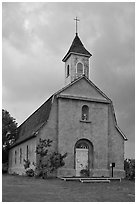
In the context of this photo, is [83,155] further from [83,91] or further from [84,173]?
[83,91]

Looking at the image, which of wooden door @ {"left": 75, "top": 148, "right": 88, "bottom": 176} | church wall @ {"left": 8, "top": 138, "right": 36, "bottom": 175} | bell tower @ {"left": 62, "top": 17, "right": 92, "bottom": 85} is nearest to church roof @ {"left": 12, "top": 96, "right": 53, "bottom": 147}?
church wall @ {"left": 8, "top": 138, "right": 36, "bottom": 175}

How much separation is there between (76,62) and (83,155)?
32.8 feet

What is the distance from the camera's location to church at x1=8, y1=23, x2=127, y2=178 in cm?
2900

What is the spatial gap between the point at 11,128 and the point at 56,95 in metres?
19.3

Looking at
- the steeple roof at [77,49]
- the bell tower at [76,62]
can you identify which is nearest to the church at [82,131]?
the bell tower at [76,62]

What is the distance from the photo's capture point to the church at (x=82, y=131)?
1142 inches

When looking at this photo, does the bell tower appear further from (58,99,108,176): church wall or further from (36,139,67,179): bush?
(36,139,67,179): bush

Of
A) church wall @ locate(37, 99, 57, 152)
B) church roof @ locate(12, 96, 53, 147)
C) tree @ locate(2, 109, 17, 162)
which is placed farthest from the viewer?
tree @ locate(2, 109, 17, 162)

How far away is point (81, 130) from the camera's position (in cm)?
2994

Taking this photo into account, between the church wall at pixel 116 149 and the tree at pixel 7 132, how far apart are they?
60.3ft

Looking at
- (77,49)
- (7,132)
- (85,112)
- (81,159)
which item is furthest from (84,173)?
(7,132)

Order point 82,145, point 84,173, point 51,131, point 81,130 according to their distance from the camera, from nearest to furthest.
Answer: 1. point 51,131
2. point 84,173
3. point 81,130
4. point 82,145

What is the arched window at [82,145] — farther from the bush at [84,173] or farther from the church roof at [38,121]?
the church roof at [38,121]

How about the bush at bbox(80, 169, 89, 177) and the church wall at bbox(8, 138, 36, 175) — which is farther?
the church wall at bbox(8, 138, 36, 175)
